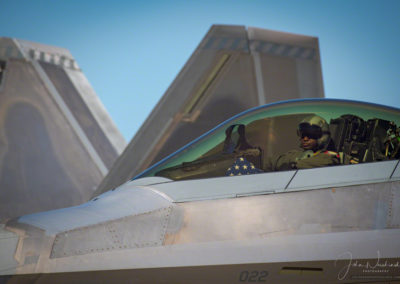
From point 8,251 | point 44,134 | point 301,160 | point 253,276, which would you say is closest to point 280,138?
point 301,160

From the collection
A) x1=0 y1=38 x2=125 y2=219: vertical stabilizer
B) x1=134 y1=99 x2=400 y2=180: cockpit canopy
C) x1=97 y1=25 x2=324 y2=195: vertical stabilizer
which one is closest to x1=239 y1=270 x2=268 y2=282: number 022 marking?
x1=134 y1=99 x2=400 y2=180: cockpit canopy

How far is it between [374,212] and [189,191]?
4.54 ft

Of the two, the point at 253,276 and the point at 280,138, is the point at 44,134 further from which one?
the point at 253,276

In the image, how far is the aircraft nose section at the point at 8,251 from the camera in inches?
142

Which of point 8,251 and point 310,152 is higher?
point 310,152

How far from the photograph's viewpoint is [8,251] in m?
3.67

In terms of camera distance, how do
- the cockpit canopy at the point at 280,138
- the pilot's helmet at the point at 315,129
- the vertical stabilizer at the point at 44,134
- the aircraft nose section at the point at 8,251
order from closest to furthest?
1. the aircraft nose section at the point at 8,251
2. the cockpit canopy at the point at 280,138
3. the pilot's helmet at the point at 315,129
4. the vertical stabilizer at the point at 44,134

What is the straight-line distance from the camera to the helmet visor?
464 cm

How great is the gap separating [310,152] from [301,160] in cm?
14

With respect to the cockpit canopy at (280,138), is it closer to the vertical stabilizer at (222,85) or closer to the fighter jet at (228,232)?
the fighter jet at (228,232)

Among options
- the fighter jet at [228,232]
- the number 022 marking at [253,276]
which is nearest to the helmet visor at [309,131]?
the fighter jet at [228,232]

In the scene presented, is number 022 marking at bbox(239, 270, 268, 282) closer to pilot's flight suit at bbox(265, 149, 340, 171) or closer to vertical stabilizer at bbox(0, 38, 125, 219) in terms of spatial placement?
pilot's flight suit at bbox(265, 149, 340, 171)

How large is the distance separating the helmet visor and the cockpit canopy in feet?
0.16

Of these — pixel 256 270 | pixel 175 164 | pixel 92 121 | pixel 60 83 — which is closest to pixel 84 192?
pixel 92 121
